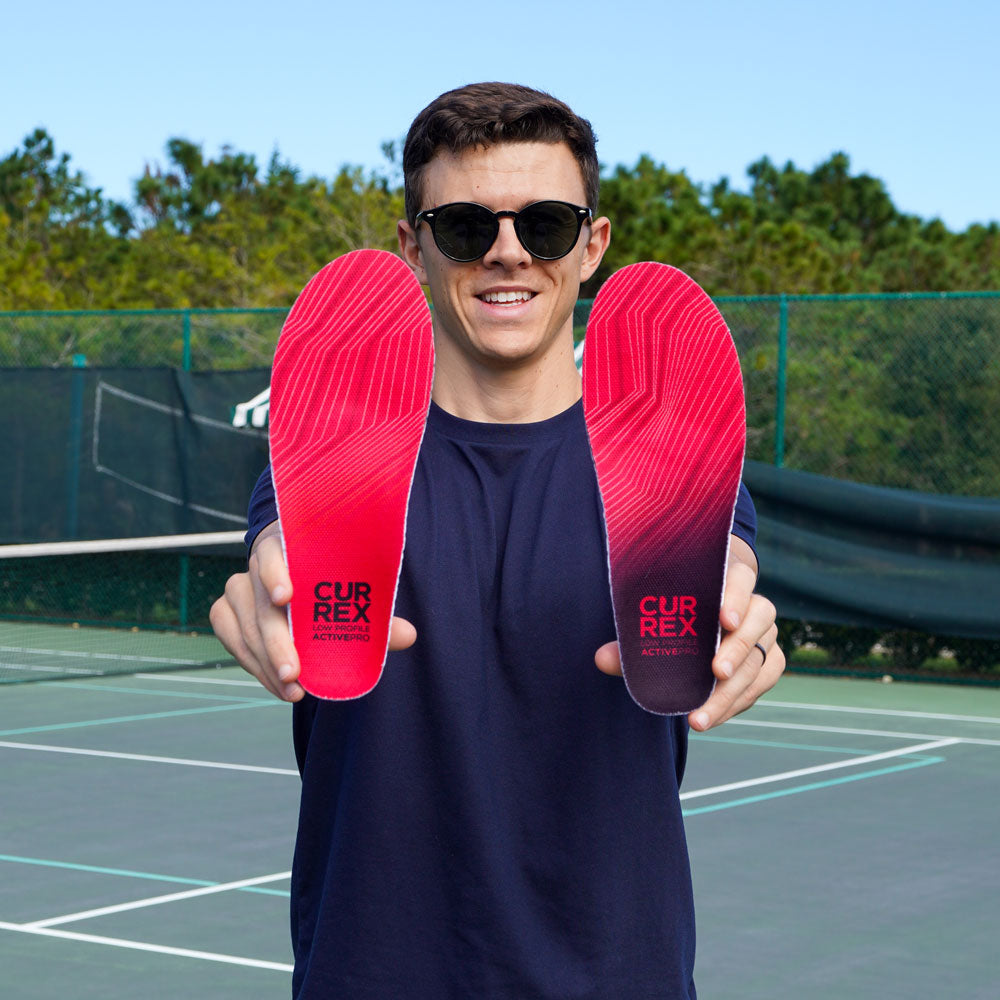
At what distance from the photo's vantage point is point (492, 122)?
6.67 feet

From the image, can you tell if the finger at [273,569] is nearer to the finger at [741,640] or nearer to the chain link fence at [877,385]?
the finger at [741,640]

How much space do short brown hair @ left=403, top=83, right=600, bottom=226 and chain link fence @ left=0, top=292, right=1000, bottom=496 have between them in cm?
974

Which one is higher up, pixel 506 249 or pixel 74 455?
pixel 74 455

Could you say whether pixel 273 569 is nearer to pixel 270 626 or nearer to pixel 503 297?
pixel 270 626

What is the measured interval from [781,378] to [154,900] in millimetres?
Answer: 7530

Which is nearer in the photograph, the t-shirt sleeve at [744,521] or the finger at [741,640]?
the finger at [741,640]

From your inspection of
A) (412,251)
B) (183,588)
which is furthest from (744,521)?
(183,588)

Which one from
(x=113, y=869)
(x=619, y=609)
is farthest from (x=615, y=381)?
(x=113, y=869)

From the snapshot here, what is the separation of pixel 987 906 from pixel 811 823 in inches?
55.2

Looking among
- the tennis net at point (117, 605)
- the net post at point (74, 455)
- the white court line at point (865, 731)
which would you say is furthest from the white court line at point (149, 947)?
the net post at point (74, 455)

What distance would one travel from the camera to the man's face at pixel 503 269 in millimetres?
2051

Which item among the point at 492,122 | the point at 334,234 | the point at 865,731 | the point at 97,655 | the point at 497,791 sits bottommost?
the point at 865,731

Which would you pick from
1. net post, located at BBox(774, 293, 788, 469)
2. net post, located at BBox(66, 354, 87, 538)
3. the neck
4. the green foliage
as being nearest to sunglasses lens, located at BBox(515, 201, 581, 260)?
the neck

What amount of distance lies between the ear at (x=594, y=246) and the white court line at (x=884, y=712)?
338 inches
